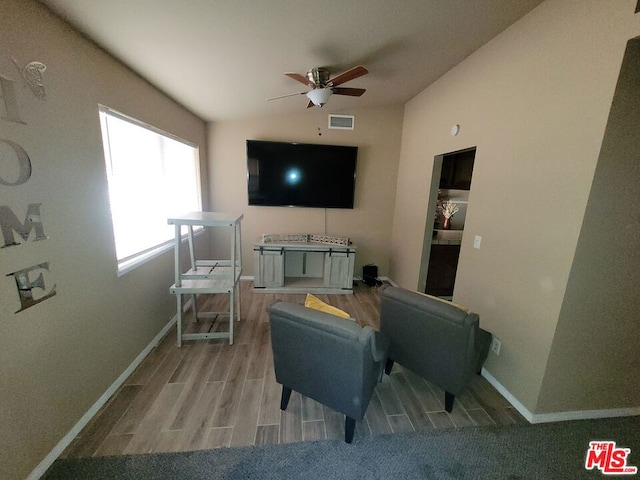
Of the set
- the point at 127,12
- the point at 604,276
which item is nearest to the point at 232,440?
the point at 604,276

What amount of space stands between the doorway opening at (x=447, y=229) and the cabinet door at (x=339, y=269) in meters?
1.01

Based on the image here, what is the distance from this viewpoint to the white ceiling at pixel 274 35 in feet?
4.60

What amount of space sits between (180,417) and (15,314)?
3.59 feet

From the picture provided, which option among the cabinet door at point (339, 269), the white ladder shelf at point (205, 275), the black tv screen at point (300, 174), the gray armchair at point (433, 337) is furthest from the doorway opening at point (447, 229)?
the white ladder shelf at point (205, 275)

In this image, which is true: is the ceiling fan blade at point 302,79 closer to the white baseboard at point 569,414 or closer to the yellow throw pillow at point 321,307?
the yellow throw pillow at point 321,307

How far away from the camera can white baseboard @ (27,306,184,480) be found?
1.25 m

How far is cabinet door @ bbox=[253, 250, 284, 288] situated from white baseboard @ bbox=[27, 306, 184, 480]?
1436 millimetres

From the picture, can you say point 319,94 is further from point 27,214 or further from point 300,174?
point 27,214

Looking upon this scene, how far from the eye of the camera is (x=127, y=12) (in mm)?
1351

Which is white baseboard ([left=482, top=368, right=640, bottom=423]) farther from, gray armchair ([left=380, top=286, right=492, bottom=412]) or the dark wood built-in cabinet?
the dark wood built-in cabinet

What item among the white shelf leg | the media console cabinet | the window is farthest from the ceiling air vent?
the white shelf leg

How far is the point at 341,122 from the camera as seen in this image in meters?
3.69

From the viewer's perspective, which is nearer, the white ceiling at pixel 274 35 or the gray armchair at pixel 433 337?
the white ceiling at pixel 274 35

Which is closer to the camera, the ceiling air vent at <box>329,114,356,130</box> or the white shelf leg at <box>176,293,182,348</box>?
Result: the white shelf leg at <box>176,293,182,348</box>
